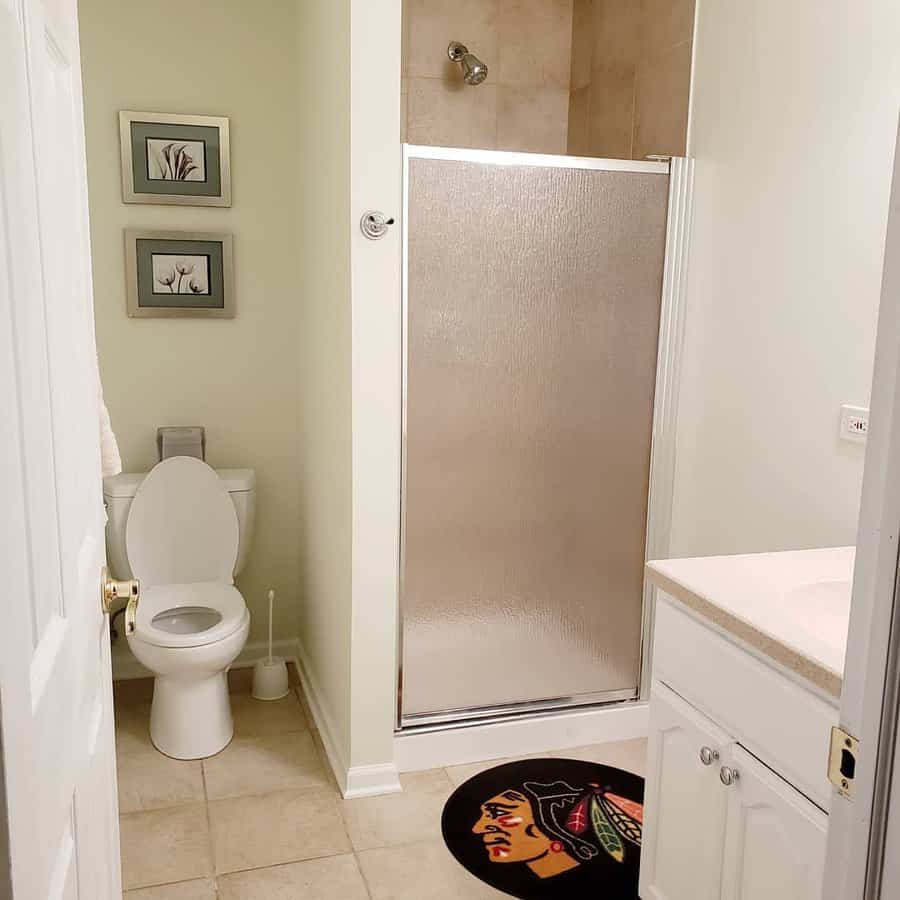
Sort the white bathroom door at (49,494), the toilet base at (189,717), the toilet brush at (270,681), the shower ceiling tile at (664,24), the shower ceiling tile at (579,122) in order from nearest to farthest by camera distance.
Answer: the white bathroom door at (49,494) < the shower ceiling tile at (664,24) < the toilet base at (189,717) < the toilet brush at (270,681) < the shower ceiling tile at (579,122)

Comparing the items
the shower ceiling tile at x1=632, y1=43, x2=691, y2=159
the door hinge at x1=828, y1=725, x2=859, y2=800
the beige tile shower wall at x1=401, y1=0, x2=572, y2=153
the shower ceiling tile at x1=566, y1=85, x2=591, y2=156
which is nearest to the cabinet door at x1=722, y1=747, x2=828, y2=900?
the door hinge at x1=828, y1=725, x2=859, y2=800

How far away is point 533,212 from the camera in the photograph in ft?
8.41

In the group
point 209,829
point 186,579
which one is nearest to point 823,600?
point 209,829

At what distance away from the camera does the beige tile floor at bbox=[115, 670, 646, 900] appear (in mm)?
2180

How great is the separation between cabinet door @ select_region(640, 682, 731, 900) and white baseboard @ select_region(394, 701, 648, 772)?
0.79 meters

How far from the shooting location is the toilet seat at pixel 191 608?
2.84 metres

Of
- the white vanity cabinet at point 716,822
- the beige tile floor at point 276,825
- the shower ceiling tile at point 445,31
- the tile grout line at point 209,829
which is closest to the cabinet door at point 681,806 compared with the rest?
the white vanity cabinet at point 716,822

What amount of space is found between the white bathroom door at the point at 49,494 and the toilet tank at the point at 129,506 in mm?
1679

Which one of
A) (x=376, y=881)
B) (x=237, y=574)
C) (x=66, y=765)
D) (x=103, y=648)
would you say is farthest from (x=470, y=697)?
(x=66, y=765)

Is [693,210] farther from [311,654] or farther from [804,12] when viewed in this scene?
[311,654]

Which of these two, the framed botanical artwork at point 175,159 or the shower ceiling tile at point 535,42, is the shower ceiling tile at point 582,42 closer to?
the shower ceiling tile at point 535,42

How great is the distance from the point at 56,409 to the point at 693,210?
215cm

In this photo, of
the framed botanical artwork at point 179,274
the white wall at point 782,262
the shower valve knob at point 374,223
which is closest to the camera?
the white wall at point 782,262

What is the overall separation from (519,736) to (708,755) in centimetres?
115
